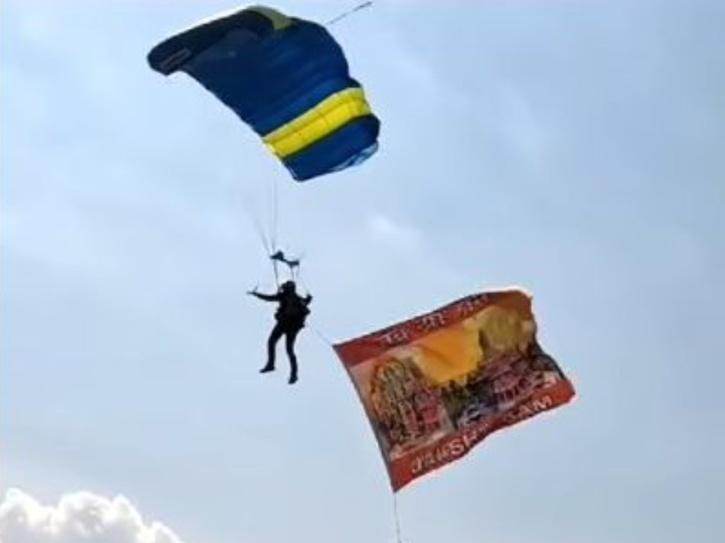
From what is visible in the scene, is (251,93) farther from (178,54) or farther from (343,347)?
(343,347)

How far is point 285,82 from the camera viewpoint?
30.5m

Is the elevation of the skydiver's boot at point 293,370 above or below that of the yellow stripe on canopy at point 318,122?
below

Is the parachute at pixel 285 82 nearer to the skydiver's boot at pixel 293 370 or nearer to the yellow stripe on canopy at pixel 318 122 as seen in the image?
the yellow stripe on canopy at pixel 318 122

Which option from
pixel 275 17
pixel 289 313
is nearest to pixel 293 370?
pixel 289 313

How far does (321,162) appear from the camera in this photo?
3103cm

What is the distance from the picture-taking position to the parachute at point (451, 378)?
95.9 feet

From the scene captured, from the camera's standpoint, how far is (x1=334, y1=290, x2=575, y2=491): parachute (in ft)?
95.9

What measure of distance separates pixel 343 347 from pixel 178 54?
459cm

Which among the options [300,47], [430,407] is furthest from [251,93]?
[430,407]

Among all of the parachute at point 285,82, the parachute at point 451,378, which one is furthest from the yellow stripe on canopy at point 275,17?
the parachute at point 451,378

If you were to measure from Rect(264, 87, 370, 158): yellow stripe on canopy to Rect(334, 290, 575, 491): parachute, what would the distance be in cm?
307

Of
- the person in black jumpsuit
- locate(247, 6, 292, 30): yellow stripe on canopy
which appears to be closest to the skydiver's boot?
the person in black jumpsuit

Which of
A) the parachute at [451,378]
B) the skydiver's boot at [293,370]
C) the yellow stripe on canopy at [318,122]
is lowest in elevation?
the parachute at [451,378]

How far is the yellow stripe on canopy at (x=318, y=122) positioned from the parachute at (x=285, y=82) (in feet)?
0.05
